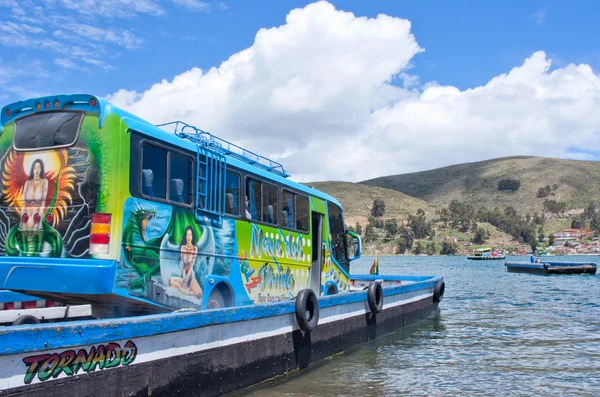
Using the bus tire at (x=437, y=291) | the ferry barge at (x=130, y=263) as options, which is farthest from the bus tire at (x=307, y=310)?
the bus tire at (x=437, y=291)

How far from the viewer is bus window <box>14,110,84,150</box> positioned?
9047 mm

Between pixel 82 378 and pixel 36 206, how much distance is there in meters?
3.53

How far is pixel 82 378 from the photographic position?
6.40 meters

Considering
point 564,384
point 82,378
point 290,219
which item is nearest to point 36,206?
point 82,378

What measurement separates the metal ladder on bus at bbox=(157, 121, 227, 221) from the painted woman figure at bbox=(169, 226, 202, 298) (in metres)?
0.51

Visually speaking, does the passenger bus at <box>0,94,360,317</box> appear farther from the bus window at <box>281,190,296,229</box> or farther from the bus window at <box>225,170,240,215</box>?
the bus window at <box>281,190,296,229</box>

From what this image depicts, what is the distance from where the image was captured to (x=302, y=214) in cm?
1509

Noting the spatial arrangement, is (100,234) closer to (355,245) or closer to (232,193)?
(232,193)

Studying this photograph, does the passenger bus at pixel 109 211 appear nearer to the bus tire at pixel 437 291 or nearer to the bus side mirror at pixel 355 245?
the bus side mirror at pixel 355 245

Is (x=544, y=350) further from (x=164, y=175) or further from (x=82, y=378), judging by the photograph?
(x=82, y=378)

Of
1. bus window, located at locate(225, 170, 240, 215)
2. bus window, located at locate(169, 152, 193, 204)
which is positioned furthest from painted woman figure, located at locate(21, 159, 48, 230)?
bus window, located at locate(225, 170, 240, 215)

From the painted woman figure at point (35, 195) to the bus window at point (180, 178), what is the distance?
1.88 meters

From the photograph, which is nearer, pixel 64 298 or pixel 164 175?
pixel 64 298

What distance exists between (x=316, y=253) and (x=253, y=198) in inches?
158
